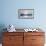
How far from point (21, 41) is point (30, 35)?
0.32 meters

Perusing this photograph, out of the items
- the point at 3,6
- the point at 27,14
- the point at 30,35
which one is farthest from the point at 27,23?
the point at 3,6

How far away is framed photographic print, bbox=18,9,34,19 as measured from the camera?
13.9 feet

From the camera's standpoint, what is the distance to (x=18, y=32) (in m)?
3.74

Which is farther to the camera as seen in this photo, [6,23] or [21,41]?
[6,23]

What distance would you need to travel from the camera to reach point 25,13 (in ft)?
13.9

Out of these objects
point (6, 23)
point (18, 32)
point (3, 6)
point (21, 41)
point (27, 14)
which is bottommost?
point (21, 41)

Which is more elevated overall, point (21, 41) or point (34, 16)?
point (34, 16)

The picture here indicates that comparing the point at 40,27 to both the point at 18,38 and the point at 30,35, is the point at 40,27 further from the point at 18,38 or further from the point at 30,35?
the point at 18,38

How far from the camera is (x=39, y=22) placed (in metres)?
4.29

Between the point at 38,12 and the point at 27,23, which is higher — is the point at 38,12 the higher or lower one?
the higher one

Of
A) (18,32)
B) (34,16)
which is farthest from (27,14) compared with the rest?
(18,32)

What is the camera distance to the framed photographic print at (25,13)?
4.23 metres

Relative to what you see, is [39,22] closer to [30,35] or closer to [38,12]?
[38,12]

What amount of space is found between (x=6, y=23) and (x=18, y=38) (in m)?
0.80
